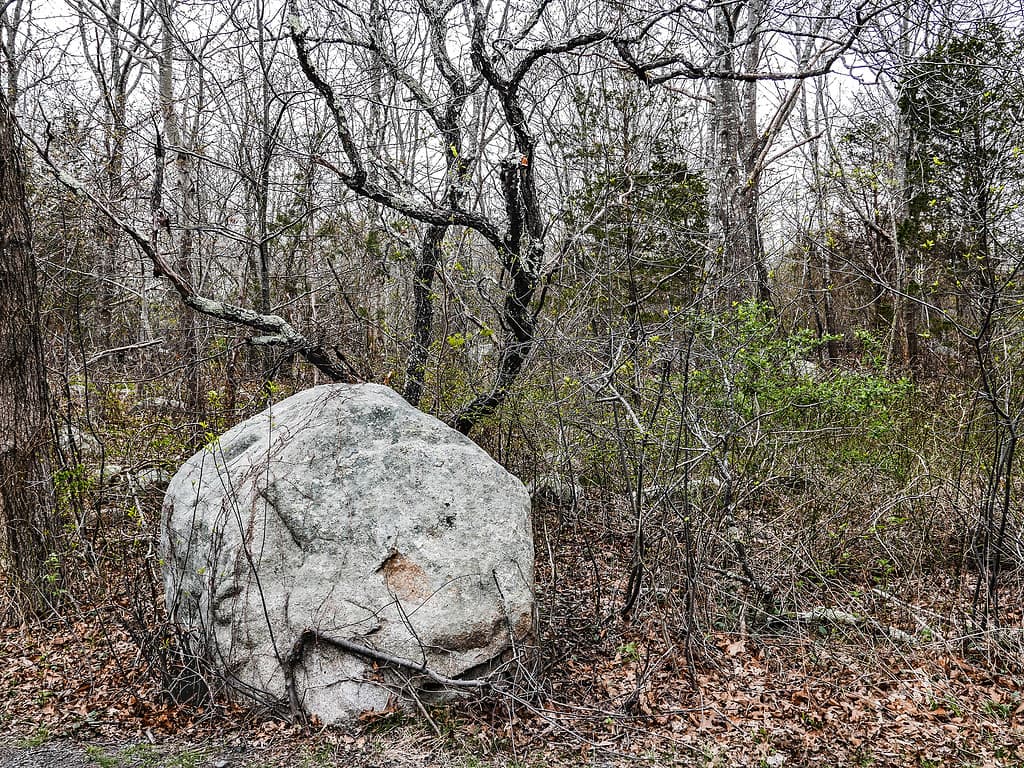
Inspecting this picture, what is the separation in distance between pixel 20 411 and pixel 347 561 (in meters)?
2.98

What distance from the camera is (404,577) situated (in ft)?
13.1

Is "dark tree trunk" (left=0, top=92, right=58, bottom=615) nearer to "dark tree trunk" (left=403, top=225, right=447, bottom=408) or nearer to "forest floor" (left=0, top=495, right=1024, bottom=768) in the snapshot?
"forest floor" (left=0, top=495, right=1024, bottom=768)

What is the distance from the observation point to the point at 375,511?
4.14 meters

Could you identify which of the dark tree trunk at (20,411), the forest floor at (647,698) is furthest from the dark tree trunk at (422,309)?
the dark tree trunk at (20,411)

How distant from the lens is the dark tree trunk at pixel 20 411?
16.6 ft

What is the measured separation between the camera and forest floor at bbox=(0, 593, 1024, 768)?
11.8 ft

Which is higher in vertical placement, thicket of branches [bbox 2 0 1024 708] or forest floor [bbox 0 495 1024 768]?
thicket of branches [bbox 2 0 1024 708]

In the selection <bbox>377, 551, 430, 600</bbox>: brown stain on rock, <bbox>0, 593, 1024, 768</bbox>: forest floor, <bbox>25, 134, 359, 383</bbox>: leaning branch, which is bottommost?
<bbox>0, 593, 1024, 768</bbox>: forest floor

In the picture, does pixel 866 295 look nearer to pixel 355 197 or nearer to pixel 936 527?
pixel 936 527

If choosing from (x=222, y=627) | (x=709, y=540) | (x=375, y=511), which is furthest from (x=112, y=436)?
(x=709, y=540)

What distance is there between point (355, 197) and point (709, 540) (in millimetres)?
6215

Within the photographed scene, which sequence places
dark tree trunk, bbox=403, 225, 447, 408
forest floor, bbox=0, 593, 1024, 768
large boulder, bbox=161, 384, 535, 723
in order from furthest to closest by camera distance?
dark tree trunk, bbox=403, 225, 447, 408 < large boulder, bbox=161, 384, 535, 723 < forest floor, bbox=0, 593, 1024, 768

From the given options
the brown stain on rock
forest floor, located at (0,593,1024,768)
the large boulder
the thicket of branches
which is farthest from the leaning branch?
forest floor, located at (0,593,1024,768)

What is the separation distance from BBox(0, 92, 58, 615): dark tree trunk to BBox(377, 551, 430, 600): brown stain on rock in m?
2.78
